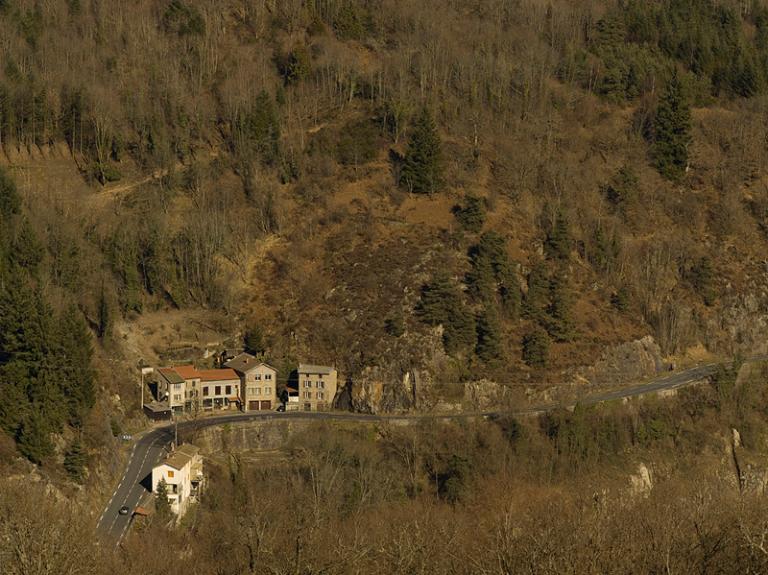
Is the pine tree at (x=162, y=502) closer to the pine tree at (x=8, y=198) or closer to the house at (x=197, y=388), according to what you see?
the house at (x=197, y=388)

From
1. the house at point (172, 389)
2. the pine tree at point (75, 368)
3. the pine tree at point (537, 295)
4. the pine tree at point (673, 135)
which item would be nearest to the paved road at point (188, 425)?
the house at point (172, 389)

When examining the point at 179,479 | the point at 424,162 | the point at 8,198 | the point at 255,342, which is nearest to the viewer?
the point at 179,479

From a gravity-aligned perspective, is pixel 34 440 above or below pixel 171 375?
above

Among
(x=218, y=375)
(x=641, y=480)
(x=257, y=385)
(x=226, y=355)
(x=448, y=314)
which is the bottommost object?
(x=641, y=480)

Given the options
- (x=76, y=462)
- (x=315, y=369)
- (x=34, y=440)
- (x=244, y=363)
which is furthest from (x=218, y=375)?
(x=34, y=440)

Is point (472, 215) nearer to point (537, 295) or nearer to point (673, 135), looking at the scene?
point (537, 295)

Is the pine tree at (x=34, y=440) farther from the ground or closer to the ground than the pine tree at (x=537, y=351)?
farther from the ground
